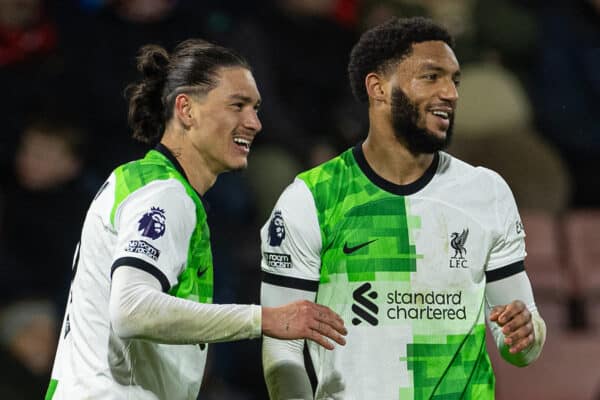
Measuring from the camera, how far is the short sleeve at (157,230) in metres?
3.23

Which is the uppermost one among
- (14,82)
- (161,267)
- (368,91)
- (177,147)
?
(14,82)

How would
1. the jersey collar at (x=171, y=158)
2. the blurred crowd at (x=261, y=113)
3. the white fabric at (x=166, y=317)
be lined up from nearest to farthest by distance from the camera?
the white fabric at (x=166, y=317) → the jersey collar at (x=171, y=158) → the blurred crowd at (x=261, y=113)

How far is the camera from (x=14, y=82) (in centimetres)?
618

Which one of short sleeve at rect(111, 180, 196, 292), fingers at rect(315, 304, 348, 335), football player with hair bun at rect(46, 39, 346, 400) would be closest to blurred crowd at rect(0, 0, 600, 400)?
football player with hair bun at rect(46, 39, 346, 400)

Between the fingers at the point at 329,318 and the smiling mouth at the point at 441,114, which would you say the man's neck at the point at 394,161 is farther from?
the fingers at the point at 329,318

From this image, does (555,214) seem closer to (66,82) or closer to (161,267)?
(66,82)

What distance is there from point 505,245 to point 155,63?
4.02ft

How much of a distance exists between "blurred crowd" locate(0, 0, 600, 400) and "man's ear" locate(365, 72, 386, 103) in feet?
6.03

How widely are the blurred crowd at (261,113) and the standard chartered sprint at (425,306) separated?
2115mm

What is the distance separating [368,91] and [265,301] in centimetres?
75

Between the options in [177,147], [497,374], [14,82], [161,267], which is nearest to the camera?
[161,267]

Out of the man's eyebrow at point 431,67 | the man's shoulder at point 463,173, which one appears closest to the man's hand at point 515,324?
the man's shoulder at point 463,173

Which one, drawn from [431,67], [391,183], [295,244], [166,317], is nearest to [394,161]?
[391,183]

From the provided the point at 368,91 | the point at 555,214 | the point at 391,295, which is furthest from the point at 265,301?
the point at 555,214
